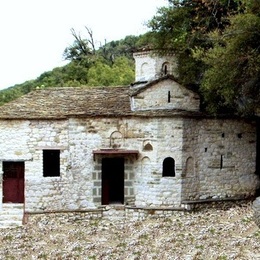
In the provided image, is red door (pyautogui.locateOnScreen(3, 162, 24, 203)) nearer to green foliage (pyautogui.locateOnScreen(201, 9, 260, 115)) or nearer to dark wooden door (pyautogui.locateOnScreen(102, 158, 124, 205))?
dark wooden door (pyautogui.locateOnScreen(102, 158, 124, 205))

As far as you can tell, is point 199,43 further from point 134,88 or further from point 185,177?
point 185,177

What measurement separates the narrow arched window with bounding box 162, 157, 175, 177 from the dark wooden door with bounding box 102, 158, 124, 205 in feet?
5.92

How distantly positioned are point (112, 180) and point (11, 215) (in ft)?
13.2

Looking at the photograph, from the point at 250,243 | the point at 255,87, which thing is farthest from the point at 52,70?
the point at 250,243

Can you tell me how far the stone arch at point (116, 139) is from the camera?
1908 cm

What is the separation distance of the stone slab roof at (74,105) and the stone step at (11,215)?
133 inches

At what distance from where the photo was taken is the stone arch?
19.1 metres

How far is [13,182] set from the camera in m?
19.6

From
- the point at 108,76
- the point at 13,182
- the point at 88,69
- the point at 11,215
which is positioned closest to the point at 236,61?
the point at 13,182

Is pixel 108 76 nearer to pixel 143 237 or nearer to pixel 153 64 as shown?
pixel 153 64

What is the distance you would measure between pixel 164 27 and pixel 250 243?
9.71 meters

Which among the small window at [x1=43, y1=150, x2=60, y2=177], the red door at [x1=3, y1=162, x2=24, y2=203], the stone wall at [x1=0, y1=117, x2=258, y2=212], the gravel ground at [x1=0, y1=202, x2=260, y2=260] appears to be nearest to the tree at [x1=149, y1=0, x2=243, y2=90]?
the stone wall at [x1=0, y1=117, x2=258, y2=212]

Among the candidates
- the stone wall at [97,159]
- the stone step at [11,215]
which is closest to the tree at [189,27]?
the stone wall at [97,159]

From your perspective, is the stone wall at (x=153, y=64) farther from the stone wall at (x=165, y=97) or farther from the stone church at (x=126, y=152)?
the stone church at (x=126, y=152)
